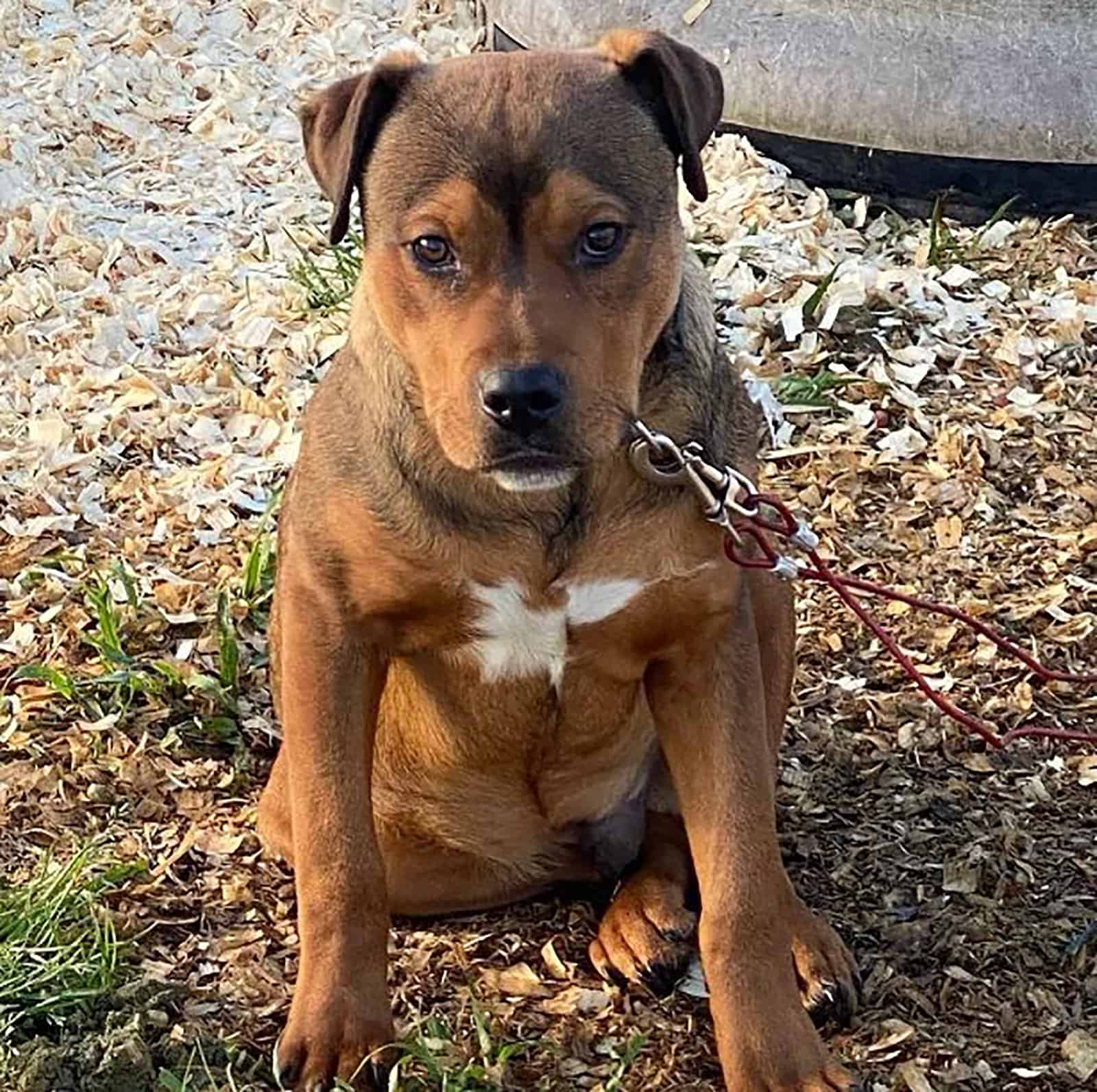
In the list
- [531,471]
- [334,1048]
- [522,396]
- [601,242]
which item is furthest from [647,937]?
[601,242]

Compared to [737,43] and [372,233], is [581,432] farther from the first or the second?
[737,43]

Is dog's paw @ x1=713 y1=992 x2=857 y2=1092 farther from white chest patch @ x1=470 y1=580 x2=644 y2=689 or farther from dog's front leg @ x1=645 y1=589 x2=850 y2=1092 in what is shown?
white chest patch @ x1=470 y1=580 x2=644 y2=689

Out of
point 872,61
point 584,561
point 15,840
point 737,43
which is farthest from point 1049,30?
point 15,840

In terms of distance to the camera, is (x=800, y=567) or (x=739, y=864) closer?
(x=739, y=864)

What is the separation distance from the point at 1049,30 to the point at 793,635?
3.49 m

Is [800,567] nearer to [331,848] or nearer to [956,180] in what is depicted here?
[331,848]

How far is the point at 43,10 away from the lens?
8.70 metres

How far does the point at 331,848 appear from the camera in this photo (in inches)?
155

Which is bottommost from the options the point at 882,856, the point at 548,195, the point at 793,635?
the point at 882,856

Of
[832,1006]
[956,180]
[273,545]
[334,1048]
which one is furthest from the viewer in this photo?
[956,180]

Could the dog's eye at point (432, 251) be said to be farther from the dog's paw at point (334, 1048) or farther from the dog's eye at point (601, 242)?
the dog's paw at point (334, 1048)

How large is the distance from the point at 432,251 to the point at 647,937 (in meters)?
1.51

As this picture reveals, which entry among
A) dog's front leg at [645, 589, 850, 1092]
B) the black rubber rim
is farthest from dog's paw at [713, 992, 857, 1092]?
the black rubber rim

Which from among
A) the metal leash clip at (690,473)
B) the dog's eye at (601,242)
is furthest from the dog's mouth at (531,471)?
the dog's eye at (601,242)
